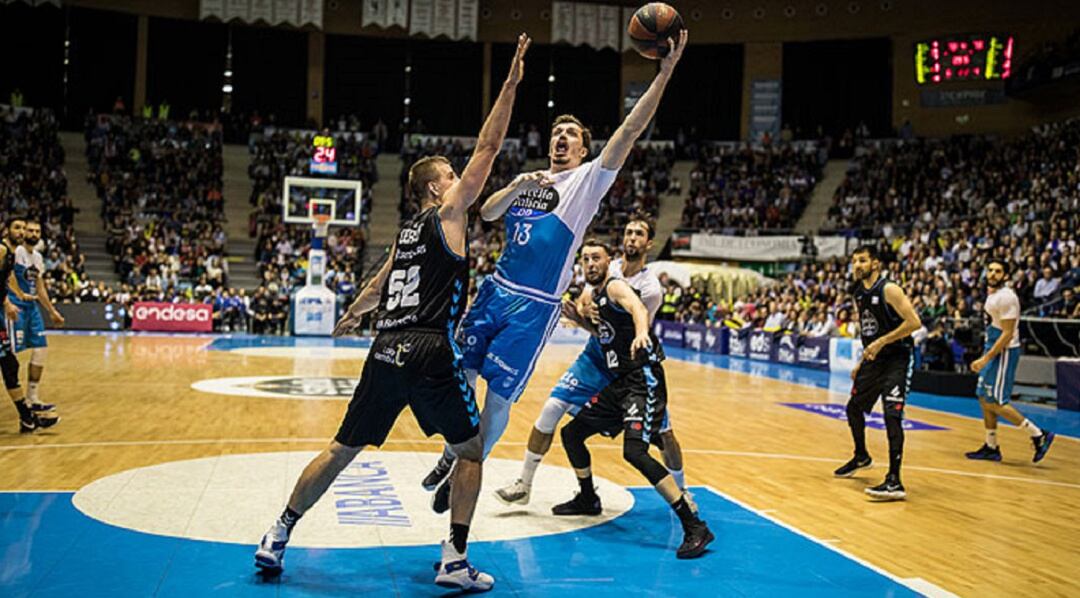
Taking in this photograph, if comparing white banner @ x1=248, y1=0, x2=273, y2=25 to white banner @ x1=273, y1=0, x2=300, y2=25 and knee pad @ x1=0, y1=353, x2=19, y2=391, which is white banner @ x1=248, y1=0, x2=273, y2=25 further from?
knee pad @ x1=0, y1=353, x2=19, y2=391

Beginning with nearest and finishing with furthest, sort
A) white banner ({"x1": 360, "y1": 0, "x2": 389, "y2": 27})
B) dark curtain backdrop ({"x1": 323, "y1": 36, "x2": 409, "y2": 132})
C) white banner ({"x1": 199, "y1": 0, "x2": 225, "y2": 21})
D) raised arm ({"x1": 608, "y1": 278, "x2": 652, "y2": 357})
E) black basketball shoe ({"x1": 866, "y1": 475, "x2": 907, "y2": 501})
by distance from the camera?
raised arm ({"x1": 608, "y1": 278, "x2": 652, "y2": 357})
black basketball shoe ({"x1": 866, "y1": 475, "x2": 907, "y2": 501})
white banner ({"x1": 199, "y1": 0, "x2": 225, "y2": 21})
white banner ({"x1": 360, "y1": 0, "x2": 389, "y2": 27})
dark curtain backdrop ({"x1": 323, "y1": 36, "x2": 409, "y2": 132})

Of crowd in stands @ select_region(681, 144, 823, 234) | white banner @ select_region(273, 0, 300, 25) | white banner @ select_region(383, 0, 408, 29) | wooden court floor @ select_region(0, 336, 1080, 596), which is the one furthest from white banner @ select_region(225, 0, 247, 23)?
wooden court floor @ select_region(0, 336, 1080, 596)

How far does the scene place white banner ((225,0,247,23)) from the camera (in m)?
32.0

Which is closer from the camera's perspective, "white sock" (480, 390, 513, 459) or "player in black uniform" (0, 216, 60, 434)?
"white sock" (480, 390, 513, 459)

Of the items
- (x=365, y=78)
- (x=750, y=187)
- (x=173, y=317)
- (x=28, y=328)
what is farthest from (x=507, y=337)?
(x=365, y=78)

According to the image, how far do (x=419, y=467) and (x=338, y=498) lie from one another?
4.10 ft

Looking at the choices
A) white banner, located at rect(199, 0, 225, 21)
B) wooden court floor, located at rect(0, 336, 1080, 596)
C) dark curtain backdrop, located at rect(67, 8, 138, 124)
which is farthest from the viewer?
dark curtain backdrop, located at rect(67, 8, 138, 124)

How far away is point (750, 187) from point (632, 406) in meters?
28.5

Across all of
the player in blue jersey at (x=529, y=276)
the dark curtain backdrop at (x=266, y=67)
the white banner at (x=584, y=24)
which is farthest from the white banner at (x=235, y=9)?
the player in blue jersey at (x=529, y=276)

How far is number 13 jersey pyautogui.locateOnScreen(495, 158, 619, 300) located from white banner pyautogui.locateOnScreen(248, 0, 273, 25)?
3066 centimetres

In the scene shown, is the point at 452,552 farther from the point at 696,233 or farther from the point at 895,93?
the point at 895,93

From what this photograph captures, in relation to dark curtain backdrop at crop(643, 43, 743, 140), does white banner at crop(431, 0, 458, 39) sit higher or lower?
higher

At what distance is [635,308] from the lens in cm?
525

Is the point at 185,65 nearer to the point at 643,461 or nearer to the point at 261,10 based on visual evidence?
the point at 261,10
